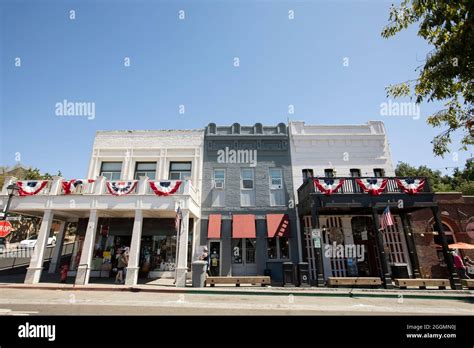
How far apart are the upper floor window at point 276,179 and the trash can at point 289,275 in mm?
6154

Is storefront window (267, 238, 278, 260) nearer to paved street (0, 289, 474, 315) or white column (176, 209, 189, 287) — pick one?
white column (176, 209, 189, 287)

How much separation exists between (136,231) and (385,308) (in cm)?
1216

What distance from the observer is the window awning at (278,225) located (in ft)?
54.5

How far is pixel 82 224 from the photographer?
18250mm

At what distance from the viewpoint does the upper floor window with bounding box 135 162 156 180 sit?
18.8 meters

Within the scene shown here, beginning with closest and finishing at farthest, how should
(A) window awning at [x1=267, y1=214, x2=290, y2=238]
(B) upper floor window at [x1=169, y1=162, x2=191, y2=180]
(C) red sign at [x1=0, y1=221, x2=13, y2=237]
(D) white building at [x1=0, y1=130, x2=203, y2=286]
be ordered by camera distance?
(C) red sign at [x1=0, y1=221, x2=13, y2=237]
(D) white building at [x1=0, y1=130, x2=203, y2=286]
(A) window awning at [x1=267, y1=214, x2=290, y2=238]
(B) upper floor window at [x1=169, y1=162, x2=191, y2=180]

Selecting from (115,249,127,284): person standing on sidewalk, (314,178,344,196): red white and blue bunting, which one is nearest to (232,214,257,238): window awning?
(314,178,344,196): red white and blue bunting

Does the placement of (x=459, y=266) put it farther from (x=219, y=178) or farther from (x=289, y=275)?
(x=219, y=178)

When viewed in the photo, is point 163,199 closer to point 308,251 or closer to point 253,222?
point 253,222

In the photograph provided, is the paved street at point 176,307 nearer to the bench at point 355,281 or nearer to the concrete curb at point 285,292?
the concrete curb at point 285,292

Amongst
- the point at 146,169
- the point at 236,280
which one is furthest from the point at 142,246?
the point at 236,280

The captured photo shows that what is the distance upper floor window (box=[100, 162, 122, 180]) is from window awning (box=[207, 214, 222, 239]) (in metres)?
7.90

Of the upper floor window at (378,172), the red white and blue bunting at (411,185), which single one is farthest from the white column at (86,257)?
the upper floor window at (378,172)
